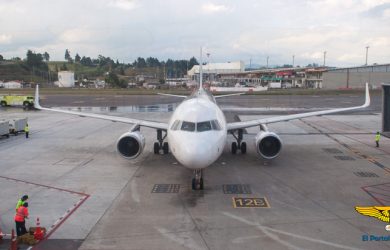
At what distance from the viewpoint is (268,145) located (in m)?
22.1

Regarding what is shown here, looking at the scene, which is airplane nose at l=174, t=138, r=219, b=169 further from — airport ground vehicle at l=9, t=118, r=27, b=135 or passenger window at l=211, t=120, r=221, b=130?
airport ground vehicle at l=9, t=118, r=27, b=135

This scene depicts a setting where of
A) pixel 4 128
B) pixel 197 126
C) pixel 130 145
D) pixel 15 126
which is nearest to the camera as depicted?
pixel 197 126

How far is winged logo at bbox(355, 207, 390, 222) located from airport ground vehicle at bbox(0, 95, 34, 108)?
5684 cm

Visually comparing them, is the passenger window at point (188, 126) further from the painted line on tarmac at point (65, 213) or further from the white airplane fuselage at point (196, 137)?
the painted line on tarmac at point (65, 213)

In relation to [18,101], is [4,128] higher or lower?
lower

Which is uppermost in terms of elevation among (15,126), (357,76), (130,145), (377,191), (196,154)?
(357,76)

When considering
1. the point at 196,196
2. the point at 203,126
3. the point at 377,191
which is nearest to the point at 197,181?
the point at 196,196

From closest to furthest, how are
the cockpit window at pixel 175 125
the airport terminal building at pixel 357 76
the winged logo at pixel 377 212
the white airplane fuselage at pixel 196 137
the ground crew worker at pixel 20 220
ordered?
A: 1. the ground crew worker at pixel 20 220
2. the winged logo at pixel 377 212
3. the white airplane fuselage at pixel 196 137
4. the cockpit window at pixel 175 125
5. the airport terminal building at pixel 357 76

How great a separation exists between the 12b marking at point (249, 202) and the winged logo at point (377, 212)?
12.3ft

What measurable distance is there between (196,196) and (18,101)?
54.8 m

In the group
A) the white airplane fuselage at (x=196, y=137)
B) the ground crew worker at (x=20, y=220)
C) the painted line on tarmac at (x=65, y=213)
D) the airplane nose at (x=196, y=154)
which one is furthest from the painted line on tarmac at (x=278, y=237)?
the ground crew worker at (x=20, y=220)

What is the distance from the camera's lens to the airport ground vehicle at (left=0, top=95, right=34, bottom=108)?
60281 mm

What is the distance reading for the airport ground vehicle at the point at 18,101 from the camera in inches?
2373

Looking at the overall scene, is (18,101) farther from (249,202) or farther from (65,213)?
(249,202)
